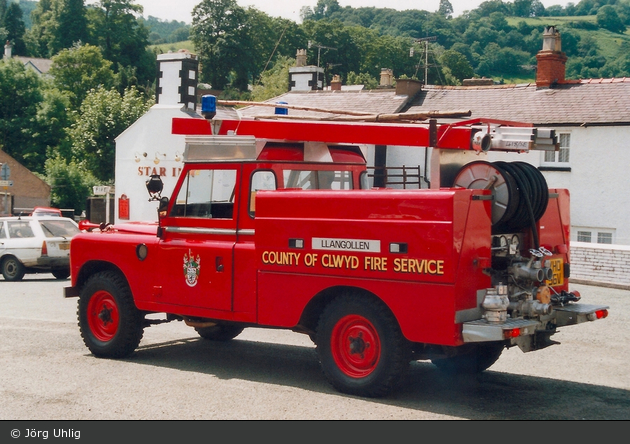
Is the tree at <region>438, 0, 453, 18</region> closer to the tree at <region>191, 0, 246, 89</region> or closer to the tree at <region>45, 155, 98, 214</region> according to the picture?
the tree at <region>191, 0, 246, 89</region>

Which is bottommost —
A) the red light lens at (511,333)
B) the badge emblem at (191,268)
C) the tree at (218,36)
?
the red light lens at (511,333)

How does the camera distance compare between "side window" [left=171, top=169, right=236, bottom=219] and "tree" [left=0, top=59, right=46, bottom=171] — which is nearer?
"side window" [left=171, top=169, right=236, bottom=219]

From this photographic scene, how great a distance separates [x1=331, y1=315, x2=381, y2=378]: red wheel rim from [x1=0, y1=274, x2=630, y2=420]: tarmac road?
29cm

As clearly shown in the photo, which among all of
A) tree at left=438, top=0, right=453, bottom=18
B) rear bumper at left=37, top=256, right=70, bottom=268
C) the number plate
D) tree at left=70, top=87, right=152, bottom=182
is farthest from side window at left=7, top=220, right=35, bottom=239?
tree at left=438, top=0, right=453, bottom=18

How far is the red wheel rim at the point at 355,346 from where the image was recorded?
7691 mm

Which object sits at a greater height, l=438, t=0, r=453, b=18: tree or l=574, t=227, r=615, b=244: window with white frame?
l=438, t=0, r=453, b=18: tree

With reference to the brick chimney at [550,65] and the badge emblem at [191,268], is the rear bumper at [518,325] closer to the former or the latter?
the badge emblem at [191,268]

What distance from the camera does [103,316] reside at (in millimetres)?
9891

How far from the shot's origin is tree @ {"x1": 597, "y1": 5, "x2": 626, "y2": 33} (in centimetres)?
14962

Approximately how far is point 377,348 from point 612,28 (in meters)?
158

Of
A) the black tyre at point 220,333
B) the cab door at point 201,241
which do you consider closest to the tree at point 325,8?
the black tyre at point 220,333

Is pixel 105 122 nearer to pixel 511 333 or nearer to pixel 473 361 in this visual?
pixel 473 361

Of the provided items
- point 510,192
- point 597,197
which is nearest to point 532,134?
point 510,192

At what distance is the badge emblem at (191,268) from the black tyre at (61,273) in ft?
43.6
